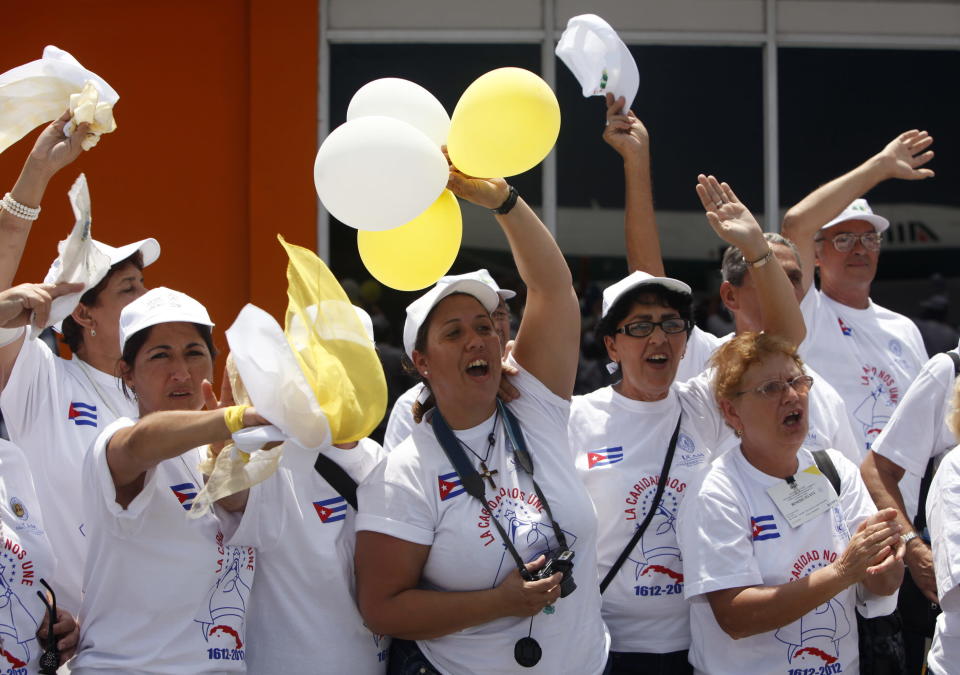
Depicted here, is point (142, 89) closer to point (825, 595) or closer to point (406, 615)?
point (406, 615)

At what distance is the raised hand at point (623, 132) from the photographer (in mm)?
3531

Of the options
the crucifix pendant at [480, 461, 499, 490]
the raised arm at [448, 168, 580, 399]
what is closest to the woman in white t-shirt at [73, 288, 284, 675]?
the crucifix pendant at [480, 461, 499, 490]

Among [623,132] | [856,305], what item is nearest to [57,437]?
[623,132]

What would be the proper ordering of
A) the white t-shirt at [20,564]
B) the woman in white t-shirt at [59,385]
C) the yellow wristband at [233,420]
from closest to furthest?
the yellow wristband at [233,420]
the white t-shirt at [20,564]
the woman in white t-shirt at [59,385]

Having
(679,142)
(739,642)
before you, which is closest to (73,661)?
(739,642)

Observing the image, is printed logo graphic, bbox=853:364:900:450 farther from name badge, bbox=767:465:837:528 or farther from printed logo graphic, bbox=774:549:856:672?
printed logo graphic, bbox=774:549:856:672

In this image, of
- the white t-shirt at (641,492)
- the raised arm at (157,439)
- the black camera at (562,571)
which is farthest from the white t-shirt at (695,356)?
the raised arm at (157,439)

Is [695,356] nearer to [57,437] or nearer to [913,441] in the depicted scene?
[913,441]

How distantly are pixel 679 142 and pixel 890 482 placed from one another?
369 cm

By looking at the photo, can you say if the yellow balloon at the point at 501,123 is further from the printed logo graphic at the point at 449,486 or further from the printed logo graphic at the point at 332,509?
the printed logo graphic at the point at 332,509

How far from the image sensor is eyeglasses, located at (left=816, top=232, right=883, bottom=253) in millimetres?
4215

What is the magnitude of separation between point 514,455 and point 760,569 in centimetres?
74

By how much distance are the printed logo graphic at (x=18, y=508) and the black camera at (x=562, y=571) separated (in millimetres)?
1361

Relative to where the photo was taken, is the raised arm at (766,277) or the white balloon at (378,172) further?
the raised arm at (766,277)
